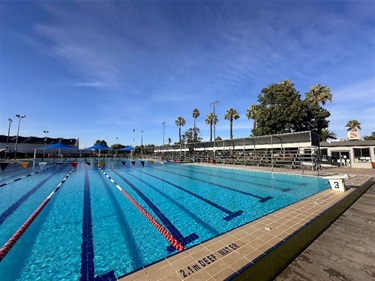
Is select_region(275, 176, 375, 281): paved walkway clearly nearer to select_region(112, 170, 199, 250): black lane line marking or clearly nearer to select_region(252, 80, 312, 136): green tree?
→ select_region(112, 170, 199, 250): black lane line marking

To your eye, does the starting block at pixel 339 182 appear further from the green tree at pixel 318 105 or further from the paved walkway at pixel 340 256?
the green tree at pixel 318 105

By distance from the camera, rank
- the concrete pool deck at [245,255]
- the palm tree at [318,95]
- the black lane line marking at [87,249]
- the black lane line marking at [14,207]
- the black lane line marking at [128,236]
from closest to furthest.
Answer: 1. the concrete pool deck at [245,255]
2. the black lane line marking at [87,249]
3. the black lane line marking at [128,236]
4. the black lane line marking at [14,207]
5. the palm tree at [318,95]

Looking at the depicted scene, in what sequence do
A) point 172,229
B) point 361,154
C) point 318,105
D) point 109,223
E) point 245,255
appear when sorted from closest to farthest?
point 245,255, point 172,229, point 109,223, point 361,154, point 318,105

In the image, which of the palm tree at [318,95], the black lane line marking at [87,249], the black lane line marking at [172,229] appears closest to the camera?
the black lane line marking at [87,249]

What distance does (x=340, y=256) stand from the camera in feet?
9.90

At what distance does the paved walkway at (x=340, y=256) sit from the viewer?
256 centimetres

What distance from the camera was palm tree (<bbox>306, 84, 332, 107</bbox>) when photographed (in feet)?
85.5

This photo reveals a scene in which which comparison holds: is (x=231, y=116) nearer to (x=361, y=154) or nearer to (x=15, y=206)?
(x=361, y=154)

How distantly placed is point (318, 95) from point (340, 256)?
1225 inches

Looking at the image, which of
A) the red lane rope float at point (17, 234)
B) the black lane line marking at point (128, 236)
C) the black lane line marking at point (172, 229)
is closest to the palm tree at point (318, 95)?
the black lane line marking at point (172, 229)

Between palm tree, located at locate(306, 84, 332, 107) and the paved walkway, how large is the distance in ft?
92.5

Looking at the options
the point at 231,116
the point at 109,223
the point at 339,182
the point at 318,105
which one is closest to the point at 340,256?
the point at 339,182

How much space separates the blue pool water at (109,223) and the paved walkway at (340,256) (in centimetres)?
225

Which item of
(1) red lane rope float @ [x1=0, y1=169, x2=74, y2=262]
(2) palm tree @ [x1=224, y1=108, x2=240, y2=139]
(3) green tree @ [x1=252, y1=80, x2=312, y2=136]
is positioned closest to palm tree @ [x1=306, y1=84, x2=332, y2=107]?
(3) green tree @ [x1=252, y1=80, x2=312, y2=136]
